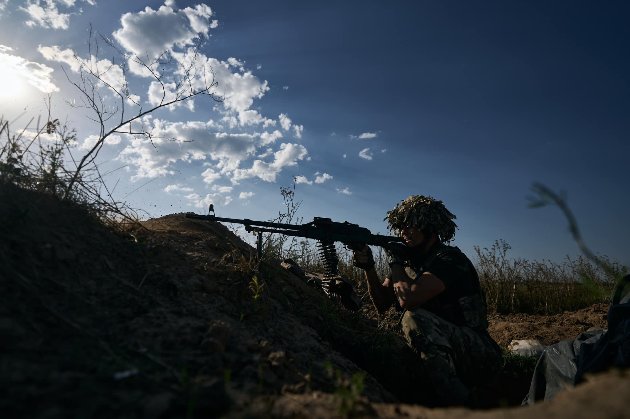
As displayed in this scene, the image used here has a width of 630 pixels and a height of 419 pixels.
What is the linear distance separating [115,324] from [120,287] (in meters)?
0.44

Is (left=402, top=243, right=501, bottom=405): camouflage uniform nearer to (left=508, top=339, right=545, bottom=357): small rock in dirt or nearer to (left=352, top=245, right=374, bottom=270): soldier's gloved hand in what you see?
(left=352, top=245, right=374, bottom=270): soldier's gloved hand

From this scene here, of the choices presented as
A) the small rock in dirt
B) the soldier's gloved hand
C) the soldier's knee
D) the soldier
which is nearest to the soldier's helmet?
the soldier

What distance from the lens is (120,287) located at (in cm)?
260

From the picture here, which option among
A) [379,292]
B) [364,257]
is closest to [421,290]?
[364,257]

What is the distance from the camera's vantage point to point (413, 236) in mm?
4840

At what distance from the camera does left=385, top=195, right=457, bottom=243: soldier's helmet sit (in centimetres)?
477

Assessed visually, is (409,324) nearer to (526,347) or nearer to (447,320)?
(447,320)

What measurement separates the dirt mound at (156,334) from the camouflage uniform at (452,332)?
0.23 metres

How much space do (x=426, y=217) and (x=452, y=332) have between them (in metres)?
1.33

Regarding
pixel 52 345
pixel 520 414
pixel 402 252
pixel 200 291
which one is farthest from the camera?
pixel 402 252

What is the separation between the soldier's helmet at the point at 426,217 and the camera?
477 cm

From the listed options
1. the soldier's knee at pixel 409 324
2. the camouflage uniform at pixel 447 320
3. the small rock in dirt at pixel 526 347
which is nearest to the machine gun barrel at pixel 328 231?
the camouflage uniform at pixel 447 320

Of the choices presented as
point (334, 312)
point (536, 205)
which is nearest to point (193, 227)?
point (334, 312)

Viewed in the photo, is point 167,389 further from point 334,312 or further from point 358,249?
point 358,249
